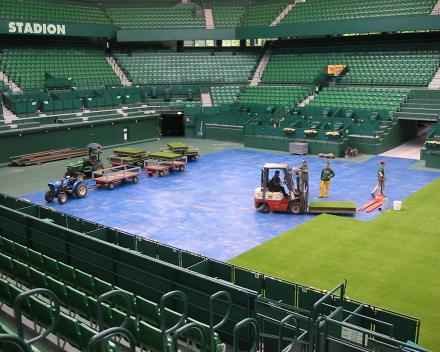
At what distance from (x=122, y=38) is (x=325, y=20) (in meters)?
16.9

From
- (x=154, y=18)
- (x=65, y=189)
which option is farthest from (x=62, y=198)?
(x=154, y=18)

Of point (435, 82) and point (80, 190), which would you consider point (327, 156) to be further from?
point (80, 190)

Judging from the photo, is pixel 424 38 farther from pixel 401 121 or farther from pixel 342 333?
pixel 342 333

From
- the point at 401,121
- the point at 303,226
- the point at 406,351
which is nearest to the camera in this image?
the point at 406,351

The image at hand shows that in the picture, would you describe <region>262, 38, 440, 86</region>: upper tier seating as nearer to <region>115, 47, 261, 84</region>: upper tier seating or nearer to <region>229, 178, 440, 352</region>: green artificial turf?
<region>115, 47, 261, 84</region>: upper tier seating

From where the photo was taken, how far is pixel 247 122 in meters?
31.3

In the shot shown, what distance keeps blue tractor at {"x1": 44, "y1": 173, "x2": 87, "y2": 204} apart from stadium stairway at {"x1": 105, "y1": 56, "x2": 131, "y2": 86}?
19.6 metres

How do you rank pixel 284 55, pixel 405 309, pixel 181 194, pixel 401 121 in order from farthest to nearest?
pixel 284 55 → pixel 401 121 → pixel 181 194 → pixel 405 309

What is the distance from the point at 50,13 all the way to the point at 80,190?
78.4 feet

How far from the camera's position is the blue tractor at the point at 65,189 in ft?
59.8

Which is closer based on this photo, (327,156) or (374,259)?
(374,259)

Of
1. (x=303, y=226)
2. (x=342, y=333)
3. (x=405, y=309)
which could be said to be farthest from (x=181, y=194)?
(x=342, y=333)

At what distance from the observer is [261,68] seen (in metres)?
40.5

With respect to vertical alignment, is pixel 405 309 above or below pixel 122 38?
below
